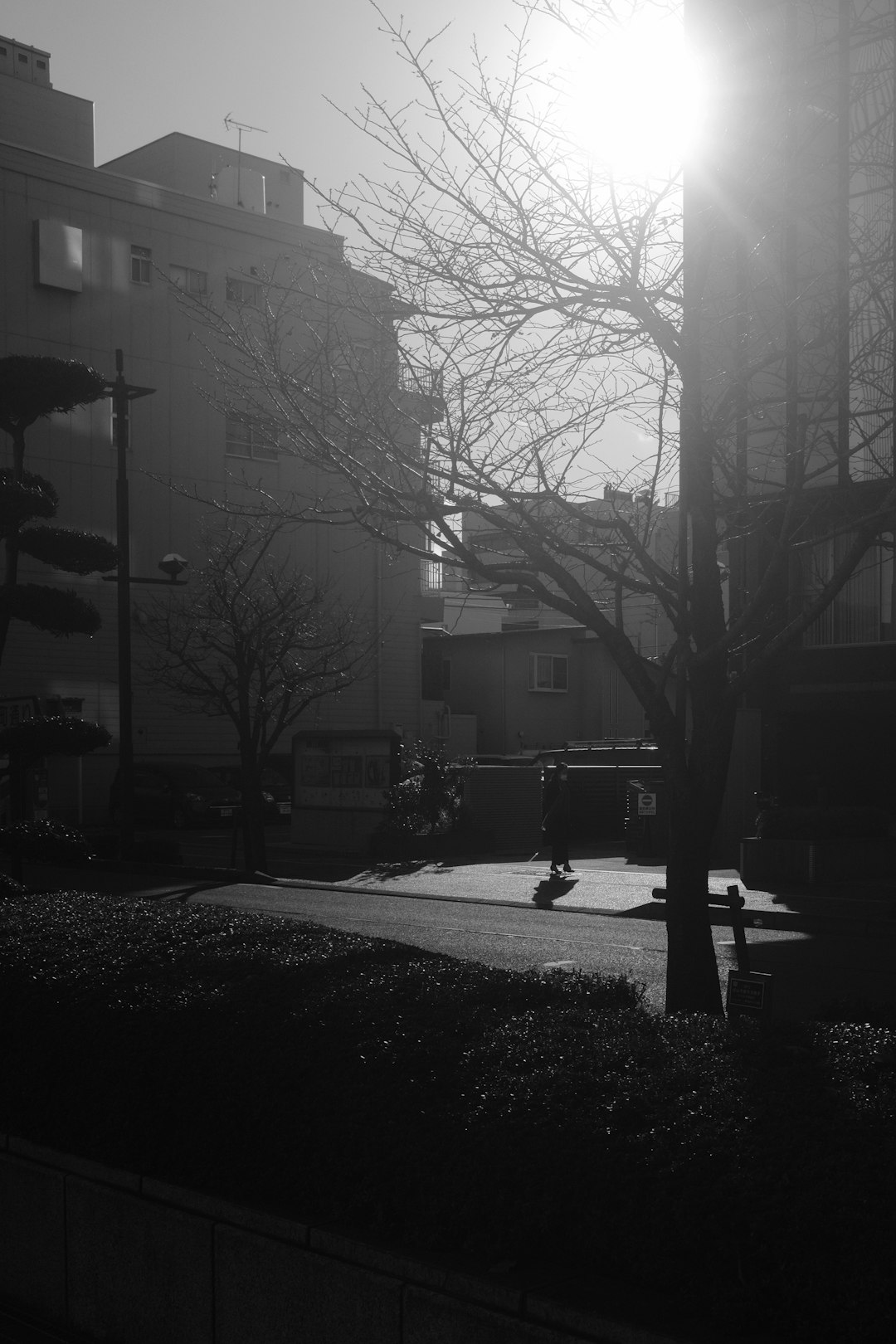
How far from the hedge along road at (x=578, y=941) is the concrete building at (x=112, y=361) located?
71.1 feet

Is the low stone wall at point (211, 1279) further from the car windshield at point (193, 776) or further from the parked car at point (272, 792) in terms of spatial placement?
the car windshield at point (193, 776)


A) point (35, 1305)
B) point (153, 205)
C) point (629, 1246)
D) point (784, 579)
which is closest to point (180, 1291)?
point (35, 1305)

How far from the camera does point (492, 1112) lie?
13.9 ft

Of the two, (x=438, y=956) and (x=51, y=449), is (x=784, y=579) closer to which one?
(x=438, y=956)

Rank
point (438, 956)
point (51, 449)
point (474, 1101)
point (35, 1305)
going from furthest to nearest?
1. point (51, 449)
2. point (438, 956)
3. point (35, 1305)
4. point (474, 1101)

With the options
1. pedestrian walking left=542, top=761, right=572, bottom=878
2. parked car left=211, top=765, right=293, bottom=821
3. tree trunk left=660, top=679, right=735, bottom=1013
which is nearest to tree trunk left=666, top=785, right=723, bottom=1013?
tree trunk left=660, top=679, right=735, bottom=1013

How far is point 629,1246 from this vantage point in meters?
3.61

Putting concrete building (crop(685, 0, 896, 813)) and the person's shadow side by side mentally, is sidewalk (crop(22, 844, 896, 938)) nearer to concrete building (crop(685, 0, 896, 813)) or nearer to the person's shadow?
the person's shadow

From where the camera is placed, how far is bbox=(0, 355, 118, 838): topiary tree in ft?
63.9

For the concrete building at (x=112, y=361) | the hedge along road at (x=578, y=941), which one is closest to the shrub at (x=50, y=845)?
the hedge along road at (x=578, y=941)

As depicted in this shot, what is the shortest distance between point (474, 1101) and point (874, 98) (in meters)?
6.12

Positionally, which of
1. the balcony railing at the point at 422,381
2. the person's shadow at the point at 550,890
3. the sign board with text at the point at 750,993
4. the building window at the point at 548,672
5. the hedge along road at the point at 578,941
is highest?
the balcony railing at the point at 422,381

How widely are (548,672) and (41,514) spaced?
36.5 meters

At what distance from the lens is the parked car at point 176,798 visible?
1443 inches
